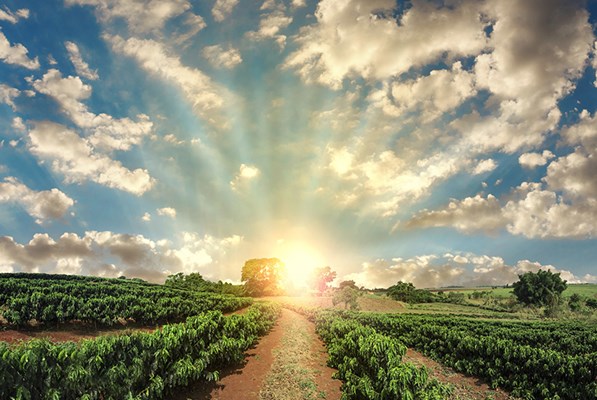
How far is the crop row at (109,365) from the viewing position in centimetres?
813

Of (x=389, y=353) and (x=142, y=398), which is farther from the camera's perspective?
(x=389, y=353)

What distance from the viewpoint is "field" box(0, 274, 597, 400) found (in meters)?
9.24

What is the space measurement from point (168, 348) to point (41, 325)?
71.4ft

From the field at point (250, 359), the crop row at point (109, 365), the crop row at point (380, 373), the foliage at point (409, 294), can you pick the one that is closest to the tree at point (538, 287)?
the foliage at point (409, 294)

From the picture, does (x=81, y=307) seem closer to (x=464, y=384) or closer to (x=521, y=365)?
(x=464, y=384)

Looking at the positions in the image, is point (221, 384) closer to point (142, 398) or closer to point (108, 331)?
point (142, 398)

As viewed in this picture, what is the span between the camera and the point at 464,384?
20.1 metres

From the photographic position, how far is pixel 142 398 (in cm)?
1066

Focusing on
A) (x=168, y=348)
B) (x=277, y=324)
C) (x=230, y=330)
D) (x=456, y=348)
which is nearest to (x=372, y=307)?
(x=277, y=324)

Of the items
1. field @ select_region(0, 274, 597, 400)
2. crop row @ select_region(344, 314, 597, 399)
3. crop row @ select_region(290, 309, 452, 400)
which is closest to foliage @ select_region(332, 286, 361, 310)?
field @ select_region(0, 274, 597, 400)

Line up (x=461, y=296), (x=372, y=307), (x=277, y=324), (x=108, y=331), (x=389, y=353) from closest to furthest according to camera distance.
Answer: (x=389, y=353) → (x=108, y=331) → (x=277, y=324) → (x=372, y=307) → (x=461, y=296)

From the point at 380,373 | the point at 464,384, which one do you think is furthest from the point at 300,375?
the point at 464,384

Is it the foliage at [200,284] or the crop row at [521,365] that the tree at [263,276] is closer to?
the foliage at [200,284]

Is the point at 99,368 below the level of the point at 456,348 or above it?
above
